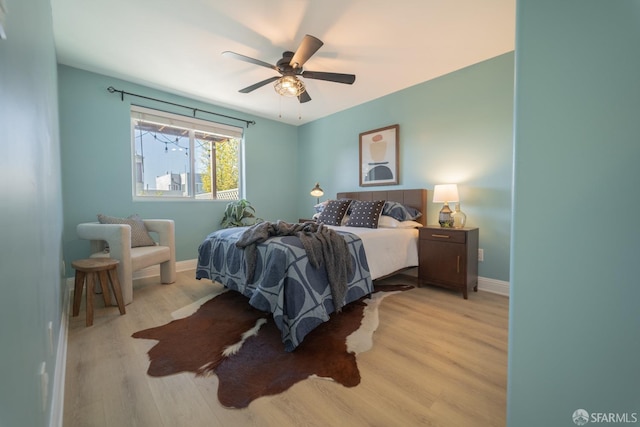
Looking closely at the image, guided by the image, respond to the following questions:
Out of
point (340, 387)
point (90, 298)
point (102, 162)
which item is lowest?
point (340, 387)

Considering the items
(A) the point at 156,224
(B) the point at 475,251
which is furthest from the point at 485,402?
(A) the point at 156,224

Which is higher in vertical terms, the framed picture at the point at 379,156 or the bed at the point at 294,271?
the framed picture at the point at 379,156

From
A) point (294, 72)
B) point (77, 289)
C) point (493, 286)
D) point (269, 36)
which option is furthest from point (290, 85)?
point (493, 286)

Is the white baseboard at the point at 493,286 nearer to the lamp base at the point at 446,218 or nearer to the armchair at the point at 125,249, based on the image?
the lamp base at the point at 446,218

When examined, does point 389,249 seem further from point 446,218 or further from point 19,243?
point 19,243

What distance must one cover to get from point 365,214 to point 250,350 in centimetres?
202

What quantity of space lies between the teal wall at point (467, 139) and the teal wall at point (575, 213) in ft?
8.59

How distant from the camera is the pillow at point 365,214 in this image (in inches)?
120

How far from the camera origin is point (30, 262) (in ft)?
2.69

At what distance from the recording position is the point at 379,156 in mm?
3688

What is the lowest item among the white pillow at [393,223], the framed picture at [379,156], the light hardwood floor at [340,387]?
the light hardwood floor at [340,387]

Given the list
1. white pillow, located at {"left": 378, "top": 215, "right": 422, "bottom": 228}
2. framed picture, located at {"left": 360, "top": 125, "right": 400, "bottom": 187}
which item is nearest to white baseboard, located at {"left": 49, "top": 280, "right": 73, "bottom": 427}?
white pillow, located at {"left": 378, "top": 215, "right": 422, "bottom": 228}

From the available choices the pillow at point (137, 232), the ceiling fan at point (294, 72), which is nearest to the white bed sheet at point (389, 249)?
the ceiling fan at point (294, 72)

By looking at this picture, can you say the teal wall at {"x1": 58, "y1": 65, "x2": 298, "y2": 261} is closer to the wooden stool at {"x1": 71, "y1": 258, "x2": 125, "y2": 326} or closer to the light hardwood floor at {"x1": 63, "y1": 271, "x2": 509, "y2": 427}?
the wooden stool at {"x1": 71, "y1": 258, "x2": 125, "y2": 326}
